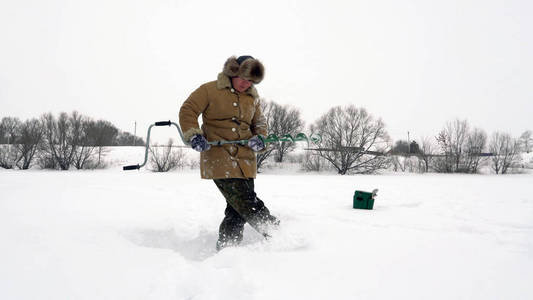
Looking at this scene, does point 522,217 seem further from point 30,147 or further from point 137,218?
point 30,147

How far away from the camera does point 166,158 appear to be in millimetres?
29125

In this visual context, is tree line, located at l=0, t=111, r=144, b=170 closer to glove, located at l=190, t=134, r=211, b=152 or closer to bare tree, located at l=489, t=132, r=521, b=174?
glove, located at l=190, t=134, r=211, b=152

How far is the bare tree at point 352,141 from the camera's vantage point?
2908 cm

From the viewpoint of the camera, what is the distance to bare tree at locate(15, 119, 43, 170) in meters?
29.6

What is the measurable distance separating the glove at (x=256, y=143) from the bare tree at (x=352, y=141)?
2678cm

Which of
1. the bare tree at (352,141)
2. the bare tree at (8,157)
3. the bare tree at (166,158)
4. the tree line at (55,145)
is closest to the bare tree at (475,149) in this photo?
the bare tree at (352,141)

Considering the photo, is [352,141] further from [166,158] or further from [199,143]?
[199,143]

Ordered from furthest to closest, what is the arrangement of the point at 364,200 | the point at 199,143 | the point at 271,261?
the point at 364,200 < the point at 199,143 < the point at 271,261

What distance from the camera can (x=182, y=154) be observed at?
97.9 ft

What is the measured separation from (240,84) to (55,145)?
3485 centimetres

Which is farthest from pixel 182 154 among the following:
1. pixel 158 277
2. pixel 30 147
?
pixel 158 277

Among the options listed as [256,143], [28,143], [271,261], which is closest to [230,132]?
[256,143]

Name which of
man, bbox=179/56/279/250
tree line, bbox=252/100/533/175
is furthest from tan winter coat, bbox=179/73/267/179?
tree line, bbox=252/100/533/175

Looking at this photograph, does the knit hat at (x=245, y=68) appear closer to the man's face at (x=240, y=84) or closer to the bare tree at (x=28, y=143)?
the man's face at (x=240, y=84)
